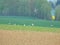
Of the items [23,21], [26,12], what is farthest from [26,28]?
[26,12]

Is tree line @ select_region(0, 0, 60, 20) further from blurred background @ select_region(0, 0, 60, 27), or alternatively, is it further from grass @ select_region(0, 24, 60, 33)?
grass @ select_region(0, 24, 60, 33)

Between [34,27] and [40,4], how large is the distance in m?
0.42

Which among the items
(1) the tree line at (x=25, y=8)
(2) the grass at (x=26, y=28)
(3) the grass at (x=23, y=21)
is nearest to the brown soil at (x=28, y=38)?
(2) the grass at (x=26, y=28)

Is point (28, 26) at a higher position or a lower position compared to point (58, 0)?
lower

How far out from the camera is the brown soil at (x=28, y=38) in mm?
3326

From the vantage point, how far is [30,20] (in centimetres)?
344

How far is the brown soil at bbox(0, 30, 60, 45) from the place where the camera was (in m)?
3.33

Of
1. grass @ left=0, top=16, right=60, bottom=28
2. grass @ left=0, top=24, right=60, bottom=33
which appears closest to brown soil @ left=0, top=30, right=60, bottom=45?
grass @ left=0, top=24, right=60, bottom=33

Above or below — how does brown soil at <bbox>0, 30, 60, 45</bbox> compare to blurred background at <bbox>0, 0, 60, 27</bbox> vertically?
below

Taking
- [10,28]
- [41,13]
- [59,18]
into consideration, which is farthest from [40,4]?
[10,28]

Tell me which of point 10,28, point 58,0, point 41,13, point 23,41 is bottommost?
point 23,41

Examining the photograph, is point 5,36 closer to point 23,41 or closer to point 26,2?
point 23,41

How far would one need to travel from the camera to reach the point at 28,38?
3.37m

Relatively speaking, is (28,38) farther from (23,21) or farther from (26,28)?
(23,21)
